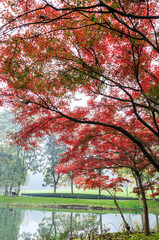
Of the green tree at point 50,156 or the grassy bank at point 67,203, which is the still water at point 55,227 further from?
the green tree at point 50,156

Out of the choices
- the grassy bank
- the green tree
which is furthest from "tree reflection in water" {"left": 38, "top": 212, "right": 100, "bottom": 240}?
the green tree

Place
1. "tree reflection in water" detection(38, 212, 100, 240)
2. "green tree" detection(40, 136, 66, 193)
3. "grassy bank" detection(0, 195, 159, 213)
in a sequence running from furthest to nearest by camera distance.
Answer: "green tree" detection(40, 136, 66, 193) < "grassy bank" detection(0, 195, 159, 213) < "tree reflection in water" detection(38, 212, 100, 240)

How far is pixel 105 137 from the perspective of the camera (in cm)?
647

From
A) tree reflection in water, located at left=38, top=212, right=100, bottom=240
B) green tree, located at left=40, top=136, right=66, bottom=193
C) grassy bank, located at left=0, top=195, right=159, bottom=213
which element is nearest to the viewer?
tree reflection in water, located at left=38, top=212, right=100, bottom=240

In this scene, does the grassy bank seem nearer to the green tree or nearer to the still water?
the green tree

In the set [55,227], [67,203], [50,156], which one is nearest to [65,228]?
[55,227]

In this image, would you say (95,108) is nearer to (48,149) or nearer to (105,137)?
(105,137)

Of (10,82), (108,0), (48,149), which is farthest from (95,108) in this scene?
(48,149)

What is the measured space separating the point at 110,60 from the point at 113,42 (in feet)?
1.65

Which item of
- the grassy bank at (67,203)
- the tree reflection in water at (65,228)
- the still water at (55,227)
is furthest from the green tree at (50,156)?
the tree reflection in water at (65,228)

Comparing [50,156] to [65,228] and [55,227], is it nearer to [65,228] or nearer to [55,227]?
[55,227]

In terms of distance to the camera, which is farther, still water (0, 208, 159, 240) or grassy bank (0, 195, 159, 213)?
grassy bank (0, 195, 159, 213)

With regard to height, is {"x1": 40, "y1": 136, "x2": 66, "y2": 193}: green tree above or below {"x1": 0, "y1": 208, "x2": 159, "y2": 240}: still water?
above

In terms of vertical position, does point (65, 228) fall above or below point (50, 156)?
below
